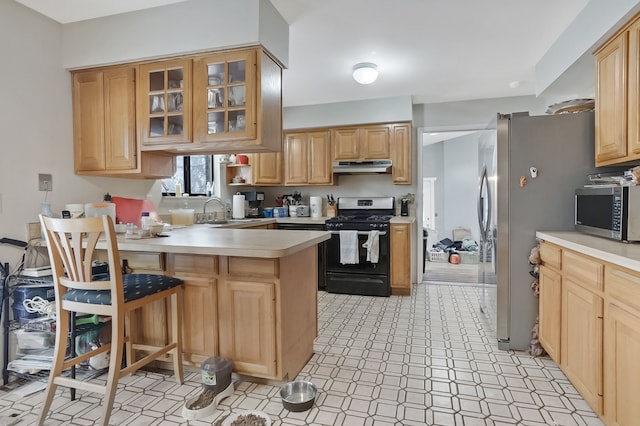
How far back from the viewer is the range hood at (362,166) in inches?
180

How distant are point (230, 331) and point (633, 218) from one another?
229 cm

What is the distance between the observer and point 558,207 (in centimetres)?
255

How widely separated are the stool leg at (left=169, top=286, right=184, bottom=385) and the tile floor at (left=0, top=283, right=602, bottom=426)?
3.4 inches

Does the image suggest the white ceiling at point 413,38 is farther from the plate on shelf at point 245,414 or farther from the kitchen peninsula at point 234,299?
the plate on shelf at point 245,414

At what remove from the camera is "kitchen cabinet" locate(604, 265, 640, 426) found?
56.2 inches

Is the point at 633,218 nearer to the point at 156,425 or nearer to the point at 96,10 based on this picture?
the point at 156,425

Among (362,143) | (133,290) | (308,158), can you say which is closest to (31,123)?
(133,290)

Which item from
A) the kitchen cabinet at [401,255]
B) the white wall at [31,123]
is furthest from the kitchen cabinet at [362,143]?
the white wall at [31,123]

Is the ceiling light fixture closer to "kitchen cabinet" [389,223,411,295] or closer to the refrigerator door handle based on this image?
the refrigerator door handle

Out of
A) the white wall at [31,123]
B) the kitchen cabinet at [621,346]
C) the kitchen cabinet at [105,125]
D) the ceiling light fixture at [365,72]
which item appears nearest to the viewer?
the kitchen cabinet at [621,346]

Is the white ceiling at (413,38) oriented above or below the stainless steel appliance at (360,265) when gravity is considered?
above

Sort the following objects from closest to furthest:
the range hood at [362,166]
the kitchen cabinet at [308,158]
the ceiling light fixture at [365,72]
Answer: the ceiling light fixture at [365,72] → the range hood at [362,166] → the kitchen cabinet at [308,158]

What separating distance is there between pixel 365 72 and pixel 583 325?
2.66m

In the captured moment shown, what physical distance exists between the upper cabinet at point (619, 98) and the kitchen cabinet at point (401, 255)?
2161mm
